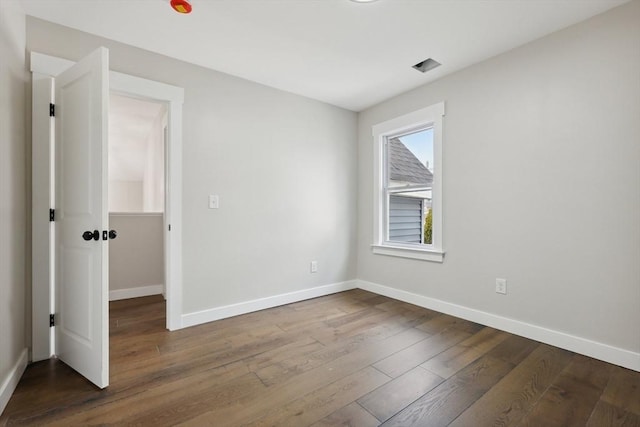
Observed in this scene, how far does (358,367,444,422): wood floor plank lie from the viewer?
59.4 inches

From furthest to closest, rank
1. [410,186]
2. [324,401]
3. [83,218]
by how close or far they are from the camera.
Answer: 1. [410,186]
2. [83,218]
3. [324,401]

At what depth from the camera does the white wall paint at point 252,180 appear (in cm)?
261

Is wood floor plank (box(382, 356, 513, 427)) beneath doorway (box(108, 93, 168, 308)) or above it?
beneath

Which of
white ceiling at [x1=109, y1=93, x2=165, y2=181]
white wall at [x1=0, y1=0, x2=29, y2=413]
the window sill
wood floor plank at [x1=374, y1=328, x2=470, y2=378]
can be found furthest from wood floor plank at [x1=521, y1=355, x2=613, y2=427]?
white ceiling at [x1=109, y1=93, x2=165, y2=181]

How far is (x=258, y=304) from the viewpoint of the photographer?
305 centimetres

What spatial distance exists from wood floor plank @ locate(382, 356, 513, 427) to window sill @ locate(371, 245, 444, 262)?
44.8 inches

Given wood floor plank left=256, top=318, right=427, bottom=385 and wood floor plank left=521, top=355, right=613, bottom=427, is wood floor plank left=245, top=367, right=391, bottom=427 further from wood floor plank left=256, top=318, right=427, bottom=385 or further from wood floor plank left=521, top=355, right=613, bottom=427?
wood floor plank left=521, top=355, right=613, bottom=427

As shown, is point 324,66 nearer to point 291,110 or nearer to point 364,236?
point 291,110

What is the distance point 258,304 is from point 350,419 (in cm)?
180

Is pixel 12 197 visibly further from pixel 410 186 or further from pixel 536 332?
pixel 536 332

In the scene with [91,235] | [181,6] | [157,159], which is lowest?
[91,235]

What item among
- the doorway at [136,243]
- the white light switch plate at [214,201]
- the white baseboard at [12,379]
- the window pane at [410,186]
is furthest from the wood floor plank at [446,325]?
the doorway at [136,243]

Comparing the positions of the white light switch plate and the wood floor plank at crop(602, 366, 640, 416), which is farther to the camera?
the white light switch plate

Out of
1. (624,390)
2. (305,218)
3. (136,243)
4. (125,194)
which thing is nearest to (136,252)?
(136,243)
